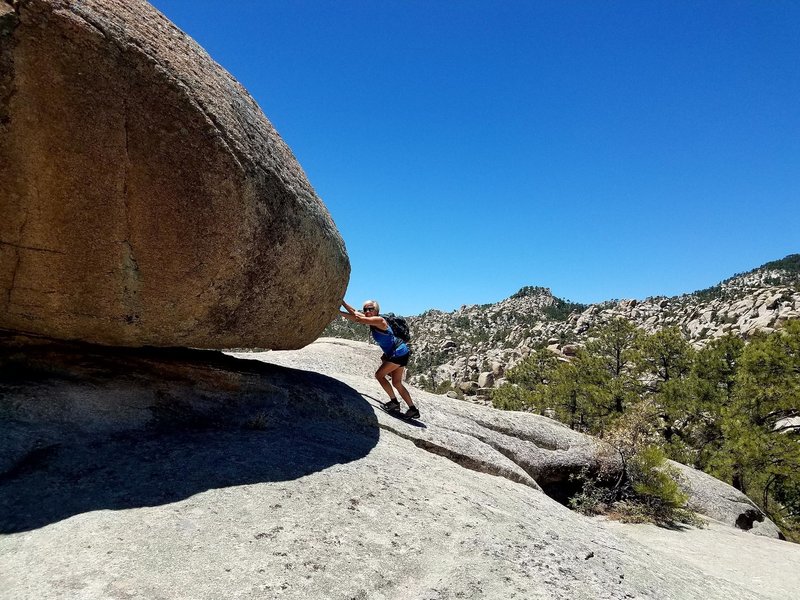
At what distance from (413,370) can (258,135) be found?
256 feet

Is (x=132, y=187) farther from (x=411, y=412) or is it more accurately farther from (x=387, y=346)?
(x=411, y=412)

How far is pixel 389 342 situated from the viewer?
7.96m

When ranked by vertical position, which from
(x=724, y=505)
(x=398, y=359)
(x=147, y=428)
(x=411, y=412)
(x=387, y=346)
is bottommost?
(x=724, y=505)

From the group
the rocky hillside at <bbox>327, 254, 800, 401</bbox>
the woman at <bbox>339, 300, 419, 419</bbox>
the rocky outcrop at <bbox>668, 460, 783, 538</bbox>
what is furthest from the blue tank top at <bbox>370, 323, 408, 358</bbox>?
the rocky hillside at <bbox>327, 254, 800, 401</bbox>

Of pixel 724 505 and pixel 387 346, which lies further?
pixel 724 505

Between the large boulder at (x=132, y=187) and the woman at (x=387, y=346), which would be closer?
the large boulder at (x=132, y=187)

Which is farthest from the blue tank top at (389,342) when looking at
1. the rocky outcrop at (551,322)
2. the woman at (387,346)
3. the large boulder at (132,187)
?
the rocky outcrop at (551,322)

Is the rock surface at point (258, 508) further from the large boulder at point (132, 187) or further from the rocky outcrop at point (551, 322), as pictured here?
the rocky outcrop at point (551, 322)

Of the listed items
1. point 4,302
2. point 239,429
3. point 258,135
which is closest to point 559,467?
point 239,429

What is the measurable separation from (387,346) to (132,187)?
4579 mm

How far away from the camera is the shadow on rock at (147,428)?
4.22 meters

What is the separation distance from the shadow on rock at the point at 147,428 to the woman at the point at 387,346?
896 millimetres

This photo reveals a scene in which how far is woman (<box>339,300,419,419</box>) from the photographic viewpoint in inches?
300

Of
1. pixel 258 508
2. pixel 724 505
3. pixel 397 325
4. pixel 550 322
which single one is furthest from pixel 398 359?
pixel 550 322
